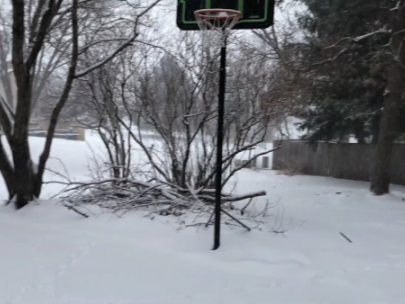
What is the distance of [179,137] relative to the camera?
27.4 feet

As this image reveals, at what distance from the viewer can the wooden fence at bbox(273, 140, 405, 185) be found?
607 inches

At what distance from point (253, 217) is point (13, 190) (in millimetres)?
4036

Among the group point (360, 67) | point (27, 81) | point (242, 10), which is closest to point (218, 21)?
point (242, 10)

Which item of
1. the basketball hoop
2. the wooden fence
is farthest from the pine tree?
the basketball hoop

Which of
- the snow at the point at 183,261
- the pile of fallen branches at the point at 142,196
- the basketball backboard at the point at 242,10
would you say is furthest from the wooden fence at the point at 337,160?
the basketball backboard at the point at 242,10

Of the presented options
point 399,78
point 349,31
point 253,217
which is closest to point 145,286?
point 253,217

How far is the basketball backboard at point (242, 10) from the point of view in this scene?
18.0 feet

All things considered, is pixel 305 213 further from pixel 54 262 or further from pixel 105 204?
pixel 54 262

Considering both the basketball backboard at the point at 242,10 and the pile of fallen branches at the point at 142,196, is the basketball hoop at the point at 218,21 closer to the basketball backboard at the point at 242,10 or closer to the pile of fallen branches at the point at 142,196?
the basketball backboard at the point at 242,10

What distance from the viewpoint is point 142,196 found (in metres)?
6.99

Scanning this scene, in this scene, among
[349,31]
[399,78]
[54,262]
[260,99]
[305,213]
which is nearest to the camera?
[54,262]

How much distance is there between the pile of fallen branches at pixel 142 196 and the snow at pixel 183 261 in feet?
1.17

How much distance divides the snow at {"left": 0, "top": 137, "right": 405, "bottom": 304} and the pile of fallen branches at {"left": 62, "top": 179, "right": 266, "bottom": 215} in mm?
356

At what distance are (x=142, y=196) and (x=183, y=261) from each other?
82.2 inches
